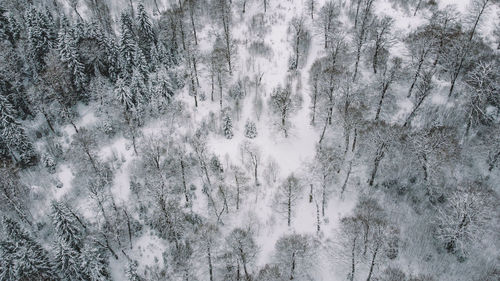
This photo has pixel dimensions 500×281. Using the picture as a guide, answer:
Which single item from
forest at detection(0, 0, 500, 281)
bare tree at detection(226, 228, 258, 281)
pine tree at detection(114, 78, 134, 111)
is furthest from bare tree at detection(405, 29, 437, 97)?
pine tree at detection(114, 78, 134, 111)

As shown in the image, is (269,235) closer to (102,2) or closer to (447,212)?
(447,212)

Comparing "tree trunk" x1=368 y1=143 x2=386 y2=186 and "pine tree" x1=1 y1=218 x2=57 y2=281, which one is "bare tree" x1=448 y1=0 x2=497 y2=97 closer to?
"tree trunk" x1=368 y1=143 x2=386 y2=186

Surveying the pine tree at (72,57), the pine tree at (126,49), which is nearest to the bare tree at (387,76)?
the pine tree at (126,49)

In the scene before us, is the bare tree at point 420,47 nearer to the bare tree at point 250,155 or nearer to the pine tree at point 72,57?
the bare tree at point 250,155

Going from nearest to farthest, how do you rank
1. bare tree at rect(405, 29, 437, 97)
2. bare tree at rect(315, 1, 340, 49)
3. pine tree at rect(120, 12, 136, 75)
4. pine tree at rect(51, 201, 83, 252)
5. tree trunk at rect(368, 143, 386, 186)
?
pine tree at rect(51, 201, 83, 252), tree trunk at rect(368, 143, 386, 186), bare tree at rect(405, 29, 437, 97), pine tree at rect(120, 12, 136, 75), bare tree at rect(315, 1, 340, 49)

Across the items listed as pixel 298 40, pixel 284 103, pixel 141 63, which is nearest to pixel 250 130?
pixel 284 103

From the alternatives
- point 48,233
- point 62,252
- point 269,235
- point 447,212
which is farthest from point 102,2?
point 447,212
